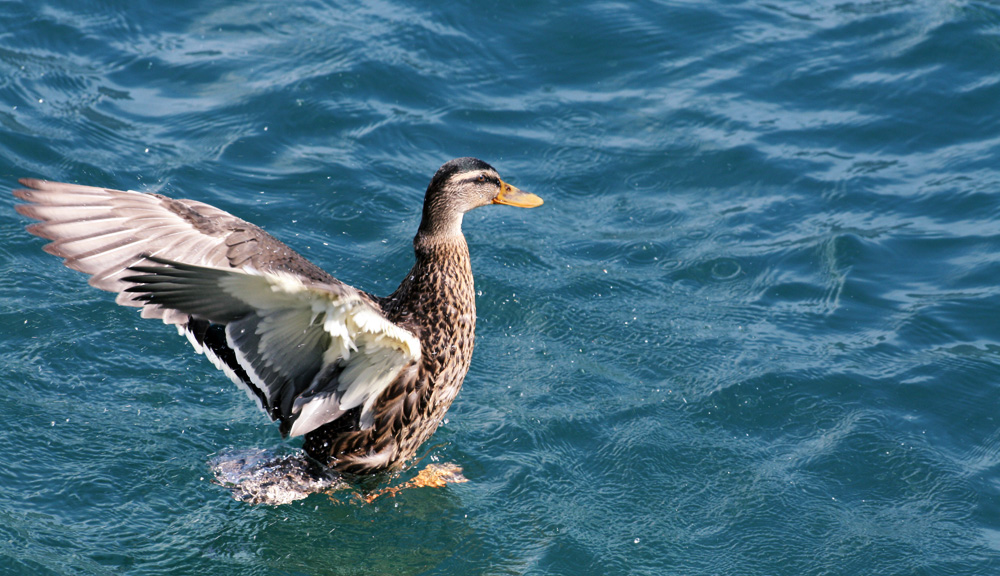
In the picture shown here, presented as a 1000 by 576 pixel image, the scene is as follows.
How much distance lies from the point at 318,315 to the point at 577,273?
3.15m

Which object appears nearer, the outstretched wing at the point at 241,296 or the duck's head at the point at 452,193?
the outstretched wing at the point at 241,296

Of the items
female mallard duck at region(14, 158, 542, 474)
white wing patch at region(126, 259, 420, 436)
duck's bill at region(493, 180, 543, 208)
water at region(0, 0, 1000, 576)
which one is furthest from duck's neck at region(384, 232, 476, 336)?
water at region(0, 0, 1000, 576)

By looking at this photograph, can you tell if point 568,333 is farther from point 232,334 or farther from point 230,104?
point 230,104

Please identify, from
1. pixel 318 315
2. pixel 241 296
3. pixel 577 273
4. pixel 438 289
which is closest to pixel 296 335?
pixel 318 315

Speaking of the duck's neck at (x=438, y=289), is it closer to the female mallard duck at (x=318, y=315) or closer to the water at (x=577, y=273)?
the female mallard duck at (x=318, y=315)

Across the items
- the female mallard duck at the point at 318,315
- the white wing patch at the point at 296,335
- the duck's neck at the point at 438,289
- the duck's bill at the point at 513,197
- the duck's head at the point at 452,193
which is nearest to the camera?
the white wing patch at the point at 296,335

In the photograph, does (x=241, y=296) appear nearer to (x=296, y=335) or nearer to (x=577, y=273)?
(x=296, y=335)

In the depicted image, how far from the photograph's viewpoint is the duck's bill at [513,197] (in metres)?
5.52

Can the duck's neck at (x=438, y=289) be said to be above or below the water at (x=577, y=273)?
above

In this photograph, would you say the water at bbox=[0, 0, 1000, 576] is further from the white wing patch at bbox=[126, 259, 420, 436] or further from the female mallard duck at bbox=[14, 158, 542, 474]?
the white wing patch at bbox=[126, 259, 420, 436]

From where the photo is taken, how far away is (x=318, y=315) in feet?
13.9

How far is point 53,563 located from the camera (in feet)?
15.1

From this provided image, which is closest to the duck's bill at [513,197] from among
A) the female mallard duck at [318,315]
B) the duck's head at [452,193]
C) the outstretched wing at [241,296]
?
the female mallard duck at [318,315]

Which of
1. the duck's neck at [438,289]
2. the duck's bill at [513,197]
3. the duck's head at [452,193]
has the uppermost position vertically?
the duck's head at [452,193]
